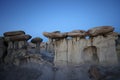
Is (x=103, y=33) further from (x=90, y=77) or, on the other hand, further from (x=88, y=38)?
(x=90, y=77)

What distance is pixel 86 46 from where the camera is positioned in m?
20.5

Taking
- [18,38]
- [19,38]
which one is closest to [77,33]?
[19,38]

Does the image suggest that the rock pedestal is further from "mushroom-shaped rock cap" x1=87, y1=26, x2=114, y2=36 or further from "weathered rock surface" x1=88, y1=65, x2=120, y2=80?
"weathered rock surface" x1=88, y1=65, x2=120, y2=80

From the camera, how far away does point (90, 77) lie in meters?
17.1

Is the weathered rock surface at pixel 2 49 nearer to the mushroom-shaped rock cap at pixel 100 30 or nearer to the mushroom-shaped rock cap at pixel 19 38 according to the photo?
the mushroom-shaped rock cap at pixel 19 38

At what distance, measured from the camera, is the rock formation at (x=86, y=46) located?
18875 millimetres

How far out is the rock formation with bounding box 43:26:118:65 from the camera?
18875mm

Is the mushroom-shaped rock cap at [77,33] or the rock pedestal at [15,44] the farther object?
the rock pedestal at [15,44]

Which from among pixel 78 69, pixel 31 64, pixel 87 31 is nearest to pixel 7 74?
pixel 31 64

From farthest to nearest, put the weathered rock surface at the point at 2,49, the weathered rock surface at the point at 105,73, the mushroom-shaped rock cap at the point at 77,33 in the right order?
the weathered rock surface at the point at 2,49 < the mushroom-shaped rock cap at the point at 77,33 < the weathered rock surface at the point at 105,73

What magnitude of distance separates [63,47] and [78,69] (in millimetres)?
3891

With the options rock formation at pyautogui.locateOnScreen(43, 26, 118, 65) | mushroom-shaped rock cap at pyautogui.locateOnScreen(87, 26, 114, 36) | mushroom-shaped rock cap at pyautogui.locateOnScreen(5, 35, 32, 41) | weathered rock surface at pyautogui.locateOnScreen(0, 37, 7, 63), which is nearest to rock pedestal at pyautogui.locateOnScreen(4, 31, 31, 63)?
mushroom-shaped rock cap at pyautogui.locateOnScreen(5, 35, 32, 41)

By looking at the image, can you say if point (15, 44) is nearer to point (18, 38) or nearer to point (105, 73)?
point (18, 38)

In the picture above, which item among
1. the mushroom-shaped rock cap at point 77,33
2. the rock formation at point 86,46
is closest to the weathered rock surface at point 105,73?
the rock formation at point 86,46
